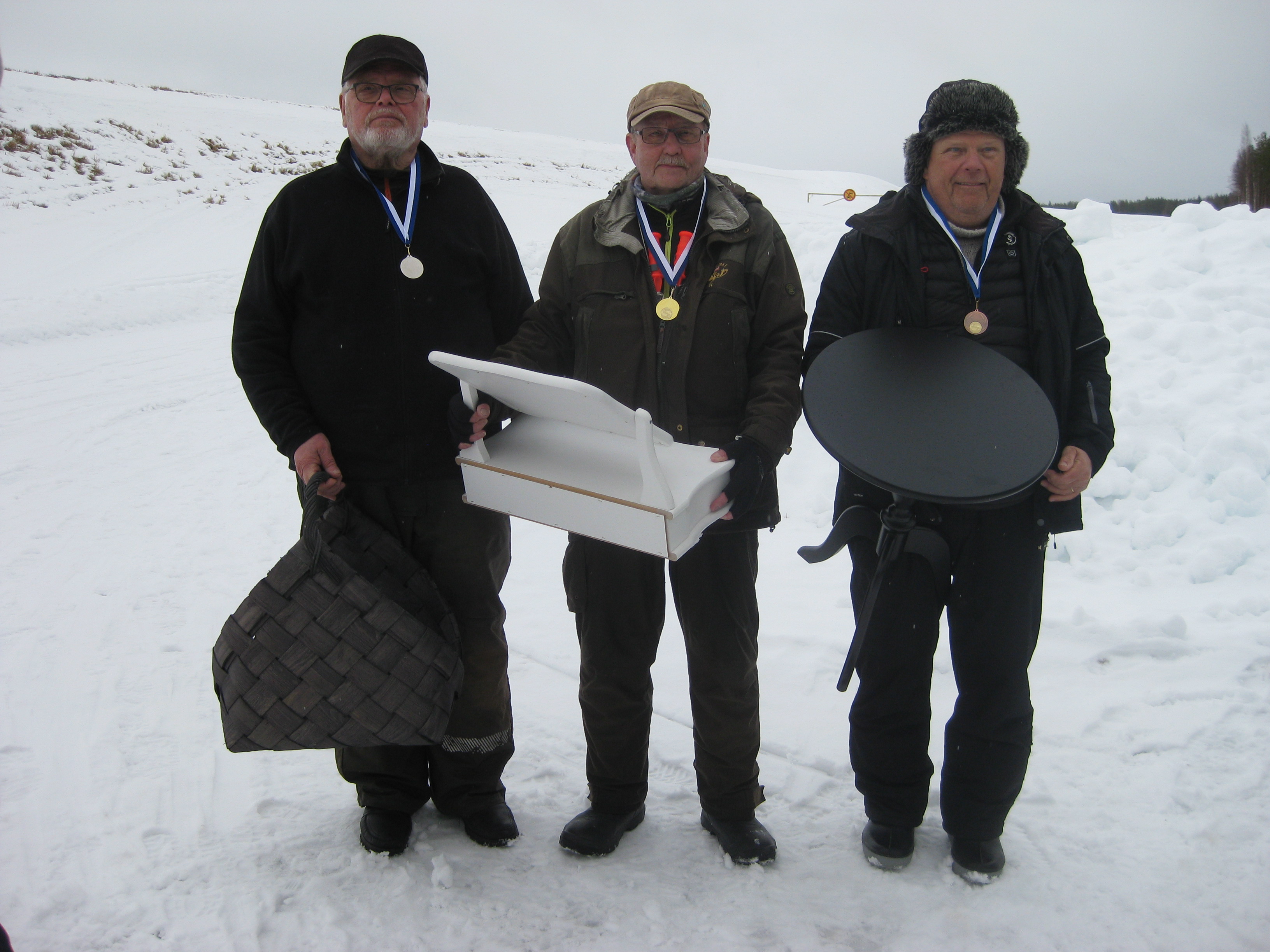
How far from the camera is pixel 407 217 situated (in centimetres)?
249

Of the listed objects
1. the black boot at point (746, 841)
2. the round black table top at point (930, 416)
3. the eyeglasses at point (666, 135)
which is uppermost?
the eyeglasses at point (666, 135)

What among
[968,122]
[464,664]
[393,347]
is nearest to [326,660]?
[464,664]

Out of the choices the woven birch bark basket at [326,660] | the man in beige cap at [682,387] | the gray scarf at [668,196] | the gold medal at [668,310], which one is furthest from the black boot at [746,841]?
the gray scarf at [668,196]

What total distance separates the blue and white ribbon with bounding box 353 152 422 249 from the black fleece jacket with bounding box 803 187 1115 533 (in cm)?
118

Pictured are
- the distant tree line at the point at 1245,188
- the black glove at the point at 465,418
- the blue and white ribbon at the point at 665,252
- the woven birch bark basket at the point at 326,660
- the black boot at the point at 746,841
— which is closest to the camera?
the woven birch bark basket at the point at 326,660

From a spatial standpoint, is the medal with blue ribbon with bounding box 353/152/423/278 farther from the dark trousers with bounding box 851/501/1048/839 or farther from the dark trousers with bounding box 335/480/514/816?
the dark trousers with bounding box 851/501/1048/839

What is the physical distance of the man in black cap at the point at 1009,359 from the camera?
2299 millimetres

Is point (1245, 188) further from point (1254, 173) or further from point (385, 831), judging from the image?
point (385, 831)

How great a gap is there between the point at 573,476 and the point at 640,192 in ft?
2.86

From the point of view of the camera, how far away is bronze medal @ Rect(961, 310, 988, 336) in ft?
7.57

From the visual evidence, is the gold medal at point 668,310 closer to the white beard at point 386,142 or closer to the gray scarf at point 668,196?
the gray scarf at point 668,196

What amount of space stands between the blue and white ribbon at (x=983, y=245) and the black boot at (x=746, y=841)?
5.33ft

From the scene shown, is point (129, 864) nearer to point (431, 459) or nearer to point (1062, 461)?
point (431, 459)

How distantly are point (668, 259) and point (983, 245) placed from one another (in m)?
0.86
